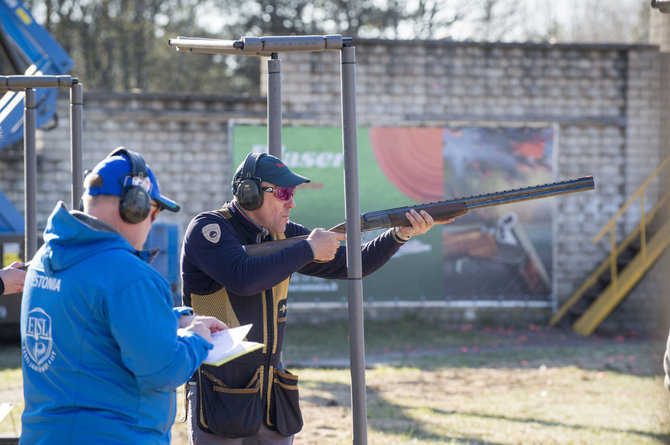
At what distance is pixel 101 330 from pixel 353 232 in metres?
1.37

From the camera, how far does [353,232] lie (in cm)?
359

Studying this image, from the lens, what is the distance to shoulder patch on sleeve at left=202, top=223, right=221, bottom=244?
3.64 meters

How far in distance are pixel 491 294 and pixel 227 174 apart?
16.6 feet

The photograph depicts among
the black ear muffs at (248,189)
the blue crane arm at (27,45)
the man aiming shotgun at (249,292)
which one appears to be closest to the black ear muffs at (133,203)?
the man aiming shotgun at (249,292)

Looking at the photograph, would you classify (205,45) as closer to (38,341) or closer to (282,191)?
(282,191)

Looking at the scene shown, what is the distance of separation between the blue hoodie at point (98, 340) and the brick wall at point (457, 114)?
1090cm

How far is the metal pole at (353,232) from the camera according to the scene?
11.6 ft

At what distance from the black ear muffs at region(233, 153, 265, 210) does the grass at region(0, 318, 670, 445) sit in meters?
3.44

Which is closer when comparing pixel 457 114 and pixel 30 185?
pixel 30 185

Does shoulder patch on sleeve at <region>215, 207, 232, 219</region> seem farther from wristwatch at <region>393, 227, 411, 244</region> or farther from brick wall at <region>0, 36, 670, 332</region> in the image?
brick wall at <region>0, 36, 670, 332</region>

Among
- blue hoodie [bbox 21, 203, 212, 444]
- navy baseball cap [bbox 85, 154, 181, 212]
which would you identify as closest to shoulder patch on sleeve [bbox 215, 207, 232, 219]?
navy baseball cap [bbox 85, 154, 181, 212]

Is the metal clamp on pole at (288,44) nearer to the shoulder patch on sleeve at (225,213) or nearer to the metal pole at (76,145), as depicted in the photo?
the shoulder patch on sleeve at (225,213)

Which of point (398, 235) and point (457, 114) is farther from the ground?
point (457, 114)

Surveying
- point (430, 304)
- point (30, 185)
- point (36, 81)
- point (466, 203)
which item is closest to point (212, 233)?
point (466, 203)
